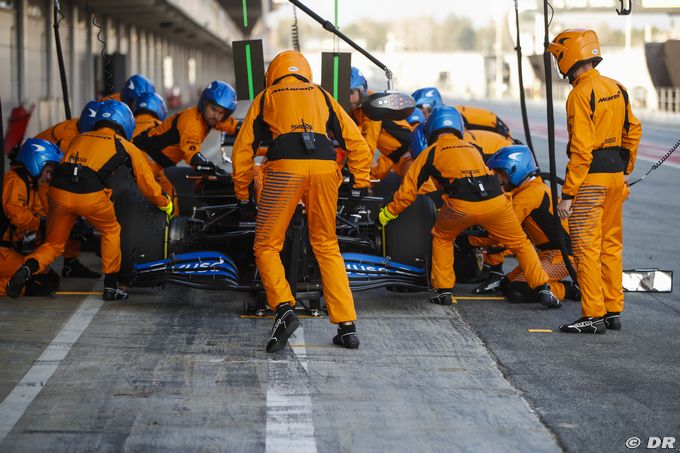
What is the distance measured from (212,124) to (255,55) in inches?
72.3

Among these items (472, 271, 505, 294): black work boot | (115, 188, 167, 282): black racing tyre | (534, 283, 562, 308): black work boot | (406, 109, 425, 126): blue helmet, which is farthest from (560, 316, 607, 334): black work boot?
(406, 109, 425, 126): blue helmet

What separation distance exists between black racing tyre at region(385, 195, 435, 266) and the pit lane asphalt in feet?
1.19

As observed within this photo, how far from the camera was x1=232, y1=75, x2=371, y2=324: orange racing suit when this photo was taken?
674 cm

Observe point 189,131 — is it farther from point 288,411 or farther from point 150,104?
point 288,411

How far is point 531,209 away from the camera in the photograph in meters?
8.66

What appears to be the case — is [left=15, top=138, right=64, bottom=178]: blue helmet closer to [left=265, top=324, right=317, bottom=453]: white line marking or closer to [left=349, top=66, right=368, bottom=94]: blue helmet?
[left=349, top=66, right=368, bottom=94]: blue helmet

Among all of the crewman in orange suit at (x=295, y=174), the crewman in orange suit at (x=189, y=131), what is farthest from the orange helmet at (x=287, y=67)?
the crewman in orange suit at (x=189, y=131)

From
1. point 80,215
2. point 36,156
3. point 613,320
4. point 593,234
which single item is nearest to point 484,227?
point 593,234

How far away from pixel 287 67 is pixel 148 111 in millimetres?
4453

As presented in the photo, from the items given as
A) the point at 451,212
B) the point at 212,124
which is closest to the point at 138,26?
the point at 212,124

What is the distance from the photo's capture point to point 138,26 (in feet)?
126

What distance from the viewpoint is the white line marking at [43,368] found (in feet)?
17.4

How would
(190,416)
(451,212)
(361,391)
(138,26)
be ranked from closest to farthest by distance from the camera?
(190,416) → (361,391) → (451,212) → (138,26)

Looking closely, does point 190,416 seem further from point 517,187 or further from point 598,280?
point 517,187
